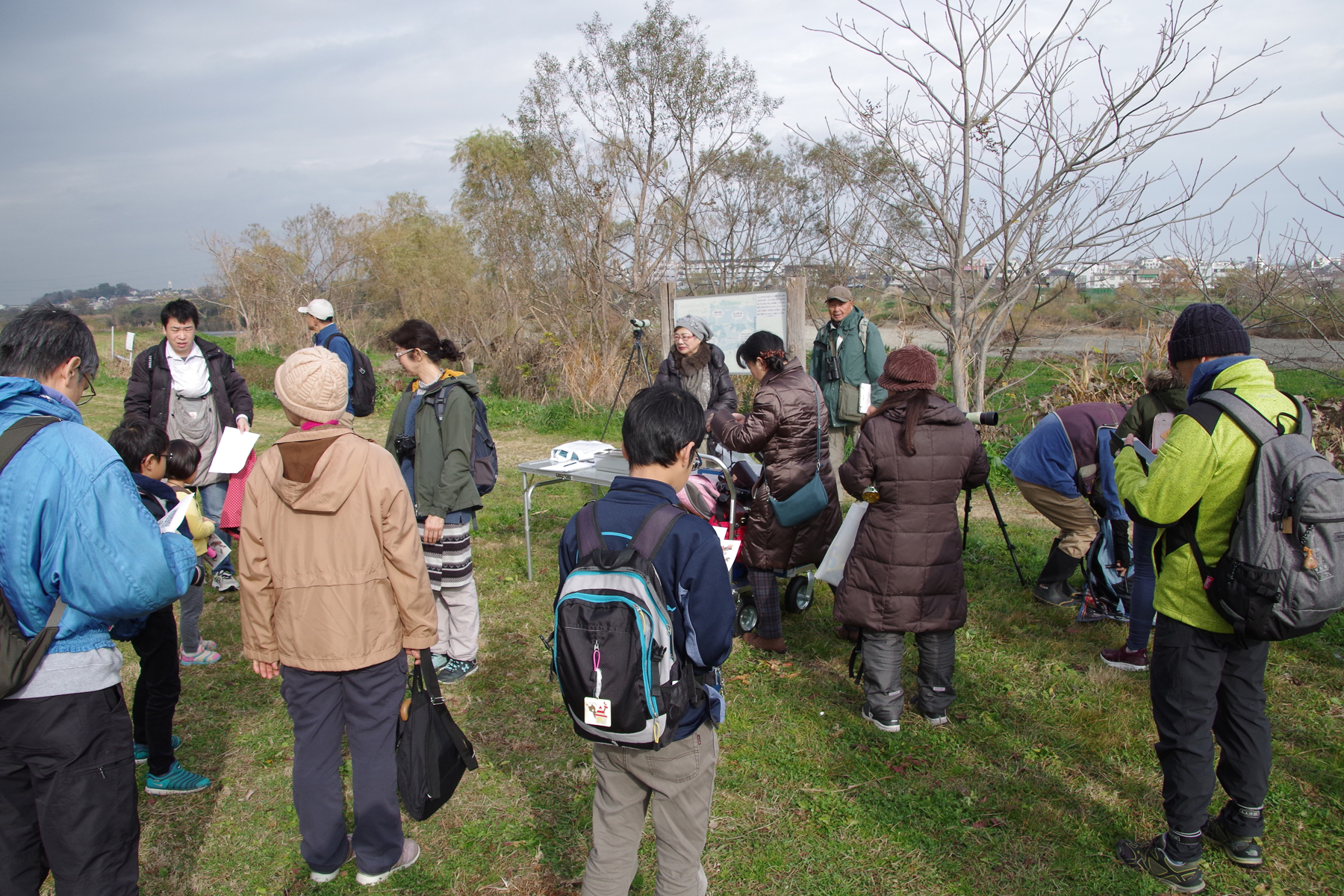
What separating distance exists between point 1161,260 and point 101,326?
100 ft

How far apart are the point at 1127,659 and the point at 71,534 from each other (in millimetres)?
4583

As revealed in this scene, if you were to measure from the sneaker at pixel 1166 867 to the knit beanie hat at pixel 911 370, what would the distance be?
1850mm

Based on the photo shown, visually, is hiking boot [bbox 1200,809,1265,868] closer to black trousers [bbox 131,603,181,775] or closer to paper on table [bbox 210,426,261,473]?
black trousers [bbox 131,603,181,775]

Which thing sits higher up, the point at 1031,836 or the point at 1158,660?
the point at 1158,660

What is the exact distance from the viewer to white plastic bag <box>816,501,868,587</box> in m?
3.93

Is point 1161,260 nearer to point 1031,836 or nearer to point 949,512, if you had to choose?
point 949,512

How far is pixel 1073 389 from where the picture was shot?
29.4ft

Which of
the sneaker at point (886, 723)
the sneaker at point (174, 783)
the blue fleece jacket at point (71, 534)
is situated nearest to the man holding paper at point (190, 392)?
the sneaker at point (174, 783)

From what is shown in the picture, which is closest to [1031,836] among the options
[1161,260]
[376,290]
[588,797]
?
[588,797]

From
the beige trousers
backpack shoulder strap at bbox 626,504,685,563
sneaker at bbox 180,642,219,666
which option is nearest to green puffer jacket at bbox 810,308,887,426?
the beige trousers

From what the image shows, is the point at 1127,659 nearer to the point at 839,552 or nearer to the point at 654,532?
the point at 839,552

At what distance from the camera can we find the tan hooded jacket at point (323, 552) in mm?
2338

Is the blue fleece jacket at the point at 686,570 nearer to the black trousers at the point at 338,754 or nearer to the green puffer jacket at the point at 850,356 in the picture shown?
the black trousers at the point at 338,754

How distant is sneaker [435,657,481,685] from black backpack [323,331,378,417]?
1900 mm
